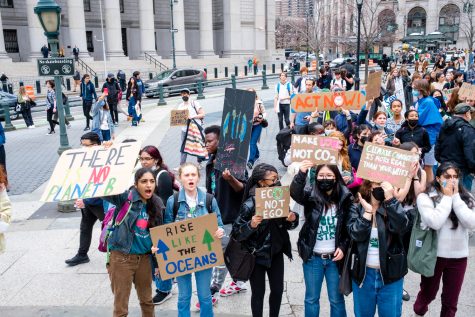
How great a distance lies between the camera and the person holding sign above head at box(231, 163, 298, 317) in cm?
430

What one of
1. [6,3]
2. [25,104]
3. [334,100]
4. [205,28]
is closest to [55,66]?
[334,100]

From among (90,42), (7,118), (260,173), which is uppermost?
(90,42)

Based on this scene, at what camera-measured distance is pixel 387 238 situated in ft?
13.0

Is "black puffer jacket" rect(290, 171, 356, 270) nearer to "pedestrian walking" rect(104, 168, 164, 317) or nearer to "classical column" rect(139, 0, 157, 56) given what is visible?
"pedestrian walking" rect(104, 168, 164, 317)

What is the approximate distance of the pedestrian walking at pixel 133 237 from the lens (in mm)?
4266

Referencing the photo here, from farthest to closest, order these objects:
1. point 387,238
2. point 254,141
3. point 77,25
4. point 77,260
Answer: point 77,25 < point 254,141 < point 77,260 < point 387,238

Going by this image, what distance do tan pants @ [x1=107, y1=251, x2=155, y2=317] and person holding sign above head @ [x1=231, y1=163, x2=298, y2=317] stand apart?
89cm

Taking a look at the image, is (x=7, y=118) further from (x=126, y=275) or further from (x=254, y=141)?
(x=126, y=275)

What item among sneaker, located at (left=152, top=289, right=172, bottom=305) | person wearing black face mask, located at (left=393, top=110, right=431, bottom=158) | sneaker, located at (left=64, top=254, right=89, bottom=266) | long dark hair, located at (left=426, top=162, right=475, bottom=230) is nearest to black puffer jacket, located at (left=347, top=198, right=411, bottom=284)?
long dark hair, located at (left=426, top=162, right=475, bottom=230)

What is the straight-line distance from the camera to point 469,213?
13.5 ft

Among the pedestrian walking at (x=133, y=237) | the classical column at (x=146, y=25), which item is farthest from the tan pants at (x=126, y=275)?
the classical column at (x=146, y=25)

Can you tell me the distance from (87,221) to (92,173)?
→ 187 cm

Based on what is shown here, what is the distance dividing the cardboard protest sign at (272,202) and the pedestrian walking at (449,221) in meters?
1.17

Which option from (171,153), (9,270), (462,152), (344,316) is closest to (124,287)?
(344,316)
